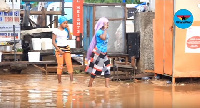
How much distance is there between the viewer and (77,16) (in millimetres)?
16734

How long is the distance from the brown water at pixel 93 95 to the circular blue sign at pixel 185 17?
1627 millimetres

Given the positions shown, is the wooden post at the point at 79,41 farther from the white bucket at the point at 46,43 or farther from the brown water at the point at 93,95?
the brown water at the point at 93,95

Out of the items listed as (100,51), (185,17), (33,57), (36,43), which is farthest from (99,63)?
(36,43)

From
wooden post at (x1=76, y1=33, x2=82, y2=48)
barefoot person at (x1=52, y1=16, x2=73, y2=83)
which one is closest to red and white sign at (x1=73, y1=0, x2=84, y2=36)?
wooden post at (x1=76, y1=33, x2=82, y2=48)

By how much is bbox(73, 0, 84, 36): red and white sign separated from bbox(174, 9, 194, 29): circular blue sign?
4.77 metres

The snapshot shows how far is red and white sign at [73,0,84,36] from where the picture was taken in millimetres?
16688

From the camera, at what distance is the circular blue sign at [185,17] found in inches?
502

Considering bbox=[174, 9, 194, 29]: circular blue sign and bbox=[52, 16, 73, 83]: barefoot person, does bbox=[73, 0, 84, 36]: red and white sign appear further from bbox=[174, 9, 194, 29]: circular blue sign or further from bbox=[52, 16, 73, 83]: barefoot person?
bbox=[174, 9, 194, 29]: circular blue sign

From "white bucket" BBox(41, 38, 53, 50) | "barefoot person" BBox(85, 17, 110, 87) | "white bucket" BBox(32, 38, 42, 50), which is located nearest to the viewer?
"barefoot person" BBox(85, 17, 110, 87)

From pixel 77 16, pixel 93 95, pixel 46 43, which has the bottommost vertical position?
pixel 93 95

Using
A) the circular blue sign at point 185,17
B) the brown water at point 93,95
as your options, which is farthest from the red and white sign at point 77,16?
the circular blue sign at point 185,17

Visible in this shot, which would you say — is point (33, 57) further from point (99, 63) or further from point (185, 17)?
point (185, 17)

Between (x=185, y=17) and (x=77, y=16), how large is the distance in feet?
16.6

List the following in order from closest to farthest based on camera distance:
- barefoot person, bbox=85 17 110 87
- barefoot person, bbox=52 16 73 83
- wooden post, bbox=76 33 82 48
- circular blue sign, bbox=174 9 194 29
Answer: barefoot person, bbox=85 17 110 87 → circular blue sign, bbox=174 9 194 29 → barefoot person, bbox=52 16 73 83 → wooden post, bbox=76 33 82 48
